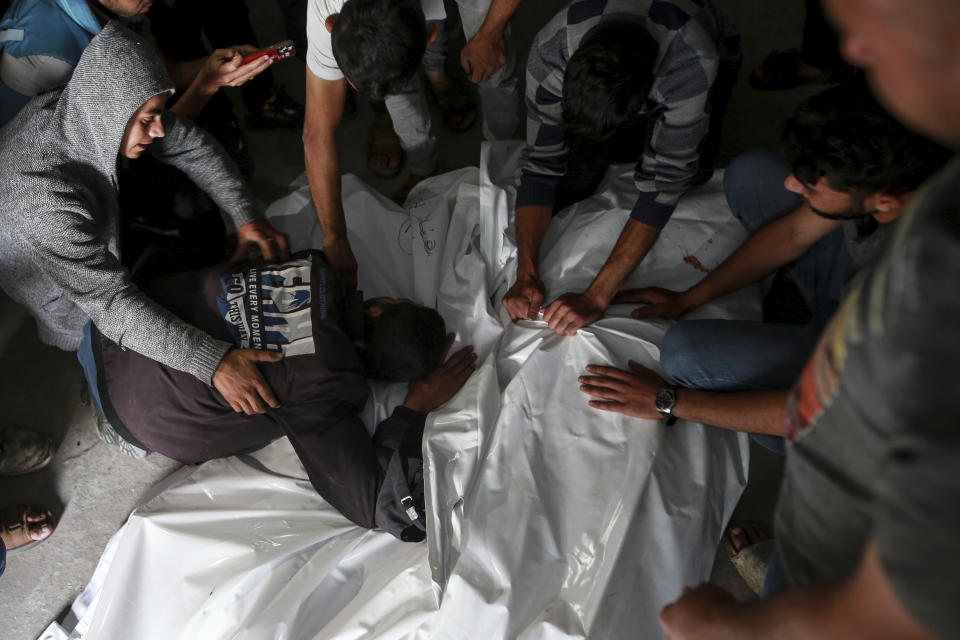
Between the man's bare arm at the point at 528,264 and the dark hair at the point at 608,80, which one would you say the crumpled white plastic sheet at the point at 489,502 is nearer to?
the man's bare arm at the point at 528,264

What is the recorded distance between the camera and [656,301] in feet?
4.59

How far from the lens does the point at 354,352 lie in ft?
4.45

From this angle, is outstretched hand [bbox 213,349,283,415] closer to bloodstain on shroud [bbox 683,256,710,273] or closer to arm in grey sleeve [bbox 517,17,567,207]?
arm in grey sleeve [bbox 517,17,567,207]

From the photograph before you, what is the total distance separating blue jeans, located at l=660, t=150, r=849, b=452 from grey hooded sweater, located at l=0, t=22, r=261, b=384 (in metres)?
0.96

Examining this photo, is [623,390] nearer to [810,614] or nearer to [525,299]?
[525,299]

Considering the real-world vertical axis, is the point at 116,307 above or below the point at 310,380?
above

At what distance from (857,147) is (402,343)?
908 millimetres

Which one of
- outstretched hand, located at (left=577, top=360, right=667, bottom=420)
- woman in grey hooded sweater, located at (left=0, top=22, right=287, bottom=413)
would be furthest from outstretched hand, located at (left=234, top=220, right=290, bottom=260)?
outstretched hand, located at (left=577, top=360, right=667, bottom=420)

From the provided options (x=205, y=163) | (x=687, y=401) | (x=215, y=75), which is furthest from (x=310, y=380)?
(x=215, y=75)

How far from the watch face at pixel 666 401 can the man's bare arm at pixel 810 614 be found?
0.50m

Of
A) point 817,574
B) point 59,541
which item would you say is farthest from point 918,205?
point 59,541

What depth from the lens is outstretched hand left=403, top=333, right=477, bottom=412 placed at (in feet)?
4.64

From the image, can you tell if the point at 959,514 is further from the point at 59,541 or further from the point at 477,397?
the point at 59,541

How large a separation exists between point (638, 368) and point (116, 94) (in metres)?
1.19
